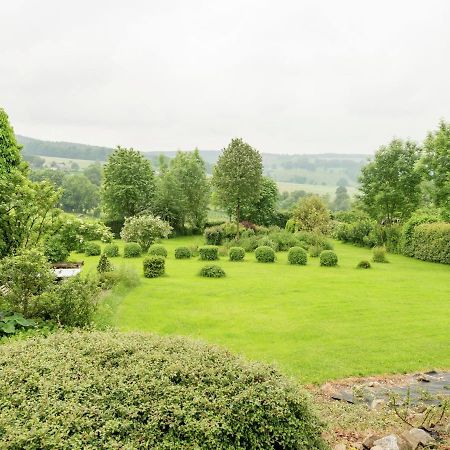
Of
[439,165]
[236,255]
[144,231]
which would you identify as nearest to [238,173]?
[144,231]

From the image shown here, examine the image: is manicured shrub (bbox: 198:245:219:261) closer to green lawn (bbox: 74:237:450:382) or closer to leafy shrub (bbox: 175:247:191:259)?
leafy shrub (bbox: 175:247:191:259)

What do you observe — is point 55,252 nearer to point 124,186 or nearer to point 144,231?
point 144,231

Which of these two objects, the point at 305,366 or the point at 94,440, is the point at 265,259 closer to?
the point at 305,366

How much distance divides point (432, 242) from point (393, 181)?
8445 millimetres

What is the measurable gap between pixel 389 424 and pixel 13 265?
8.80m

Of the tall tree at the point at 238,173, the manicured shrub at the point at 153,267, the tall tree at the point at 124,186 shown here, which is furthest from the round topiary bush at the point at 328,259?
the tall tree at the point at 124,186

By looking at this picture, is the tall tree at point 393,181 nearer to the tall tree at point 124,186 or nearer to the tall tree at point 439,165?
the tall tree at point 439,165

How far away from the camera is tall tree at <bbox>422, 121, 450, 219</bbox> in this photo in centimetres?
2570

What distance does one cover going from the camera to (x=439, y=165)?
26.3 meters

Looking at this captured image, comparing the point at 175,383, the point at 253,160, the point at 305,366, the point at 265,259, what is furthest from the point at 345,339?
the point at 253,160

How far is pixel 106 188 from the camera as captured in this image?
44875 mm

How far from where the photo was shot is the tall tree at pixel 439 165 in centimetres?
2570

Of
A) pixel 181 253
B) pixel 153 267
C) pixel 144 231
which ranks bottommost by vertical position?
pixel 181 253

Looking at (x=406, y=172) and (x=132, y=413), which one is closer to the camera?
(x=132, y=413)
